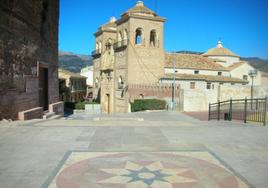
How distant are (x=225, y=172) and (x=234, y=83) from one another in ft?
133

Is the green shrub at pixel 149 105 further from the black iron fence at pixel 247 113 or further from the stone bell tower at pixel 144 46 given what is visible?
the stone bell tower at pixel 144 46

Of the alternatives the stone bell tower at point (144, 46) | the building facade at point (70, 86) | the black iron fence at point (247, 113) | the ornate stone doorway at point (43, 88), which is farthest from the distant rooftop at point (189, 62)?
the ornate stone doorway at point (43, 88)

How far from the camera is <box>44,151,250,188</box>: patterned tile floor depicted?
5.22m

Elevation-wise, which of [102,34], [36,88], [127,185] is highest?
[102,34]

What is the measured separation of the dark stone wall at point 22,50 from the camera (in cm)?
1131

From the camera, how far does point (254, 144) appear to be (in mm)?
8328

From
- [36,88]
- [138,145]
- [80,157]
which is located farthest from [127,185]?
[36,88]

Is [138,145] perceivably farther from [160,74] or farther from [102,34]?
[102,34]

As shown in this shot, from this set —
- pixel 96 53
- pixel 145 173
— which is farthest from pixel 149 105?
pixel 145 173

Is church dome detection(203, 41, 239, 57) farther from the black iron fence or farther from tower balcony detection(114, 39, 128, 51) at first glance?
tower balcony detection(114, 39, 128, 51)

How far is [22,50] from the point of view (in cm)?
1296

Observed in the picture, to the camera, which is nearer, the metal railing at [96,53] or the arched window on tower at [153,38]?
the arched window on tower at [153,38]

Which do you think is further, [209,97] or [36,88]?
[209,97]

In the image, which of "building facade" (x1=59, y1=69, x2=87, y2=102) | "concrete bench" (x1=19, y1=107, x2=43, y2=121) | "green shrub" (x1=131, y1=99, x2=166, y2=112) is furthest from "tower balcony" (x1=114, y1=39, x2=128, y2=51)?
"concrete bench" (x1=19, y1=107, x2=43, y2=121)
